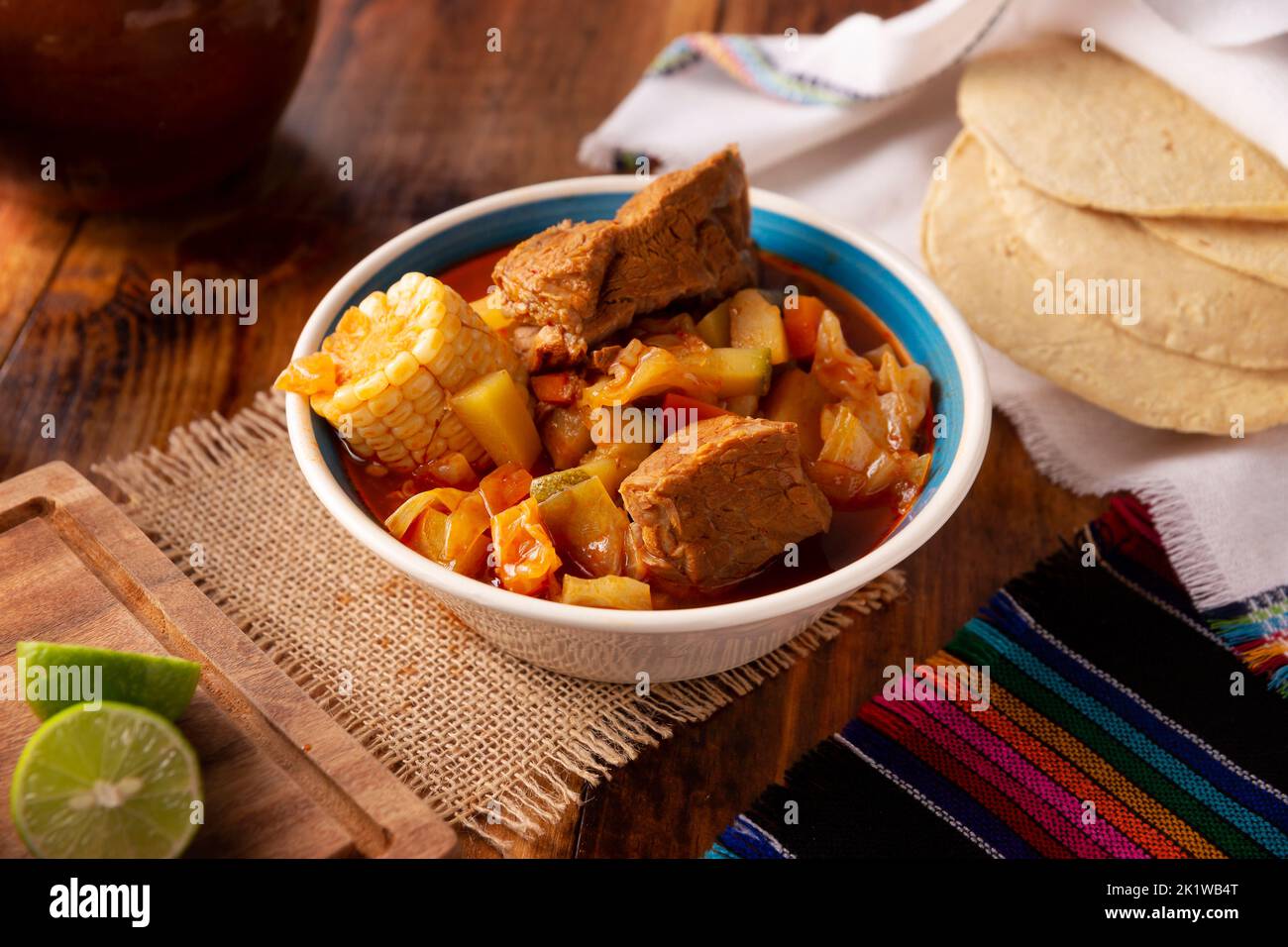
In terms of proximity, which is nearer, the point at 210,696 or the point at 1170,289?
the point at 210,696

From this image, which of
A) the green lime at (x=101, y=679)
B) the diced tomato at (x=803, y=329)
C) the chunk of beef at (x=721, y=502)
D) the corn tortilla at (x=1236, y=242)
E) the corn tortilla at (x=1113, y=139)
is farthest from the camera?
the corn tortilla at (x=1113, y=139)

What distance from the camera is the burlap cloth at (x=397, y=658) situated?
257cm

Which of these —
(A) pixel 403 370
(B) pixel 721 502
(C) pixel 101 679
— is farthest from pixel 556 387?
(C) pixel 101 679

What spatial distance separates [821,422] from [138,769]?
1562mm

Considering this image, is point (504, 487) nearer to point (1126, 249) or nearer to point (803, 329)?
point (803, 329)

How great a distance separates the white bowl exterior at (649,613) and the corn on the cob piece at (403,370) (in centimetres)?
8

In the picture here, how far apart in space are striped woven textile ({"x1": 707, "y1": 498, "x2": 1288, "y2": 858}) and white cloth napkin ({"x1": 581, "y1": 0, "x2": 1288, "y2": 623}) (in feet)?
0.79

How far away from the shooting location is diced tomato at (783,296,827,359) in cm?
289

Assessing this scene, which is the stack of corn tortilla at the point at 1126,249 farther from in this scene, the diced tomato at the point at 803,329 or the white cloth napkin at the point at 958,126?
the diced tomato at the point at 803,329

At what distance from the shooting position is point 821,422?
9.06 ft

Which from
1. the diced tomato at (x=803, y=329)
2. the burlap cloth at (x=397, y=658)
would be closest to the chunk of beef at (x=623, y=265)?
the diced tomato at (x=803, y=329)

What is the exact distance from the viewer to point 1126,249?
10.5 ft

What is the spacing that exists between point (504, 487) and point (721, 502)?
1.57 feet

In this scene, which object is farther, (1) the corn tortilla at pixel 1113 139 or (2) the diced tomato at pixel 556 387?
(1) the corn tortilla at pixel 1113 139
